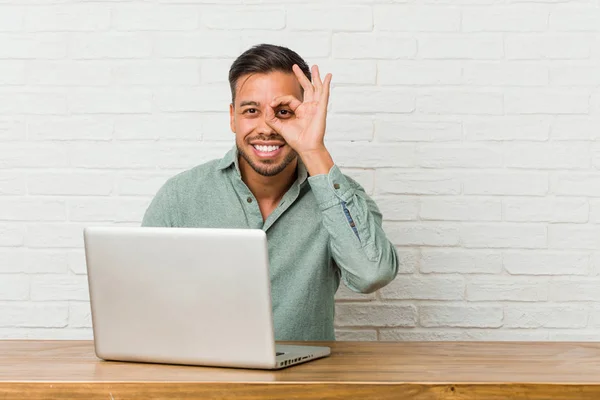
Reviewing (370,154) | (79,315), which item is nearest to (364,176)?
(370,154)

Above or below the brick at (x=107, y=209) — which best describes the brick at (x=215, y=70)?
above

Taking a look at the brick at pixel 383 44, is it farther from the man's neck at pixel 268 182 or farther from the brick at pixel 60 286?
the brick at pixel 60 286

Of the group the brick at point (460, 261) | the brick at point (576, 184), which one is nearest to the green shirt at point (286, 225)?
the brick at point (460, 261)

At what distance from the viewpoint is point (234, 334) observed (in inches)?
55.7

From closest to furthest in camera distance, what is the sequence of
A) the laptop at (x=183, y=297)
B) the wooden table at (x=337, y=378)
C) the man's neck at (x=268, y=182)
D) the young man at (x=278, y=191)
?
the wooden table at (x=337, y=378)
the laptop at (x=183, y=297)
the young man at (x=278, y=191)
the man's neck at (x=268, y=182)

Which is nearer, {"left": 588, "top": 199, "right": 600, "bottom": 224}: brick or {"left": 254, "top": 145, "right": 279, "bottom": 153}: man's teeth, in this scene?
{"left": 254, "top": 145, "right": 279, "bottom": 153}: man's teeth

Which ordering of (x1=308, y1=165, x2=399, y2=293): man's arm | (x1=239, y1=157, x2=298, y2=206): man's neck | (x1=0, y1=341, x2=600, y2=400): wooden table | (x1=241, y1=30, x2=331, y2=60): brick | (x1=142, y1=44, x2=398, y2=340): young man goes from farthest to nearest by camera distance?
(x1=241, y1=30, x2=331, y2=60): brick, (x1=239, y1=157, x2=298, y2=206): man's neck, (x1=142, y1=44, x2=398, y2=340): young man, (x1=308, y1=165, x2=399, y2=293): man's arm, (x1=0, y1=341, x2=600, y2=400): wooden table

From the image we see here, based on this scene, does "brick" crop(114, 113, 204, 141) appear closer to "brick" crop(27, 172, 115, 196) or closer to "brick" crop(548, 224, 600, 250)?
"brick" crop(27, 172, 115, 196)

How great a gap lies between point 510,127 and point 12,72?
1.58m

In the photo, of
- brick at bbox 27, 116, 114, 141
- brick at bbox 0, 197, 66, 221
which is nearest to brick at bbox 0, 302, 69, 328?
brick at bbox 0, 197, 66, 221

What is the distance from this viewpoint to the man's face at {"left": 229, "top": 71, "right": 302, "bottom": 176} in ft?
7.20

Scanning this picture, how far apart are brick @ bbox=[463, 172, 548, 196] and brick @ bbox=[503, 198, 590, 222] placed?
0.03 m

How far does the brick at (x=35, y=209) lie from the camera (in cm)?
256

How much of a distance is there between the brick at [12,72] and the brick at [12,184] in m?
0.29
